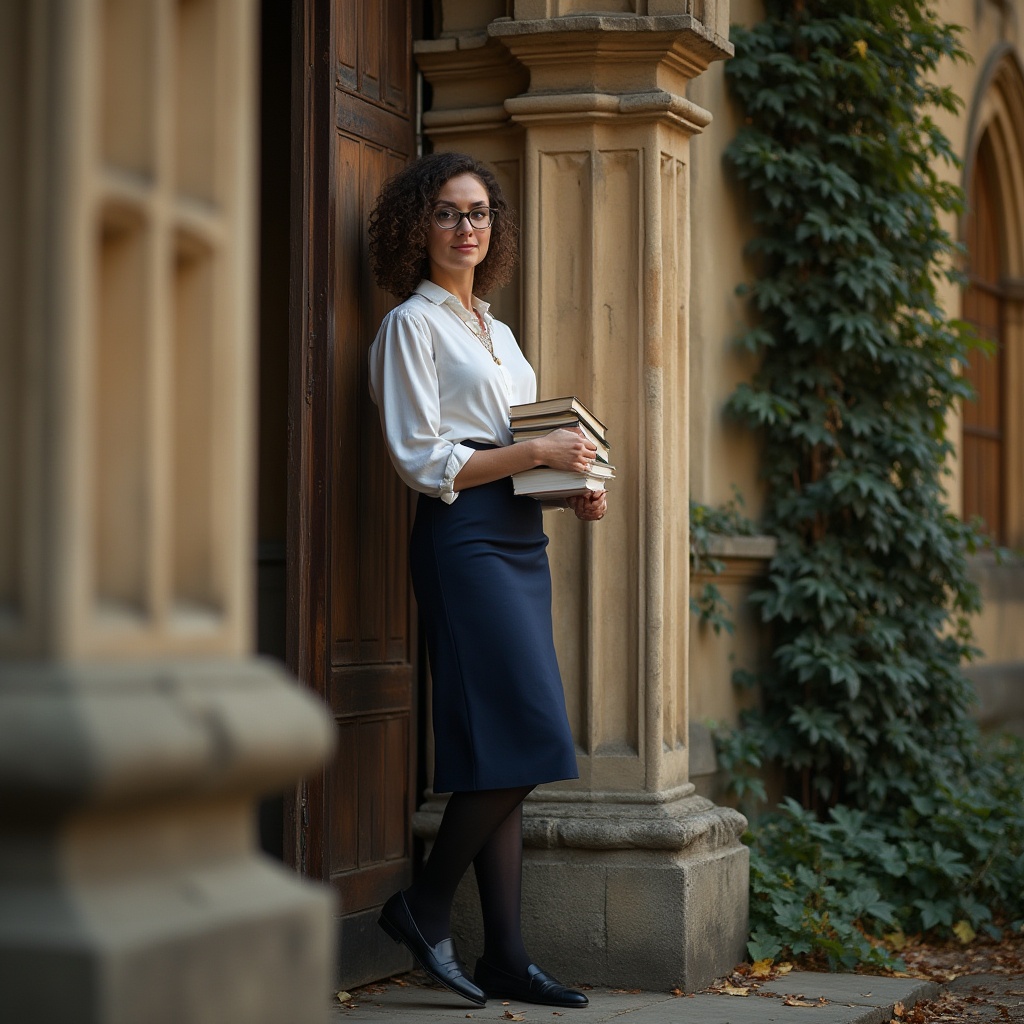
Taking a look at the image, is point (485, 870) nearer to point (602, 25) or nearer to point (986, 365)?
point (602, 25)

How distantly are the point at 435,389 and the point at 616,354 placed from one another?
31.8 inches

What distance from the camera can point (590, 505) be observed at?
4121 millimetres

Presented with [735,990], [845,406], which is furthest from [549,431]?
[845,406]

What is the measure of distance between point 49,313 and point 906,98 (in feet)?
17.4

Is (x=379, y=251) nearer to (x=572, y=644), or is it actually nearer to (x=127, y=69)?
A: (x=572, y=644)

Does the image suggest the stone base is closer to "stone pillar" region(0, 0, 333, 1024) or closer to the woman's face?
the woman's face

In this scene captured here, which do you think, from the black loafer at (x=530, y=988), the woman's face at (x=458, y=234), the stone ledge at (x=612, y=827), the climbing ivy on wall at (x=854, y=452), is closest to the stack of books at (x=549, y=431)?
the woman's face at (x=458, y=234)

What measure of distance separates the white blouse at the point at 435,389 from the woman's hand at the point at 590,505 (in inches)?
9.5

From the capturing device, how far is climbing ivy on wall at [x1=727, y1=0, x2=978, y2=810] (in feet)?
19.1

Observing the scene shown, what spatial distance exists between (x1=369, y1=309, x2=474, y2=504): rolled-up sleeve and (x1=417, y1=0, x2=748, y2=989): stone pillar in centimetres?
68

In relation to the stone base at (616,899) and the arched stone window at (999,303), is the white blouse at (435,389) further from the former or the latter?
the arched stone window at (999,303)

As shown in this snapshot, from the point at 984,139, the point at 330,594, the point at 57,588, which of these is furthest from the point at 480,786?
the point at 984,139

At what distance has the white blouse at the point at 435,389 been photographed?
3.92 meters

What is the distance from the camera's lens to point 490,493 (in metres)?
4.01
